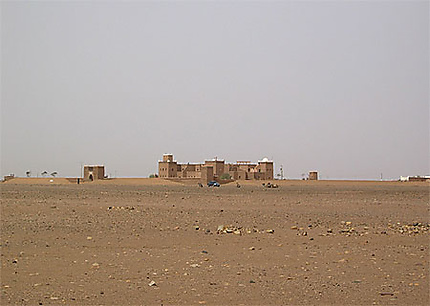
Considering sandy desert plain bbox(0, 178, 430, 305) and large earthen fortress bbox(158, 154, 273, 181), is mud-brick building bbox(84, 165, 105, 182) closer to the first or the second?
large earthen fortress bbox(158, 154, 273, 181)

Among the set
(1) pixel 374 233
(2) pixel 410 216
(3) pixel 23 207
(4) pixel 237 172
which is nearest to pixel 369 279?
(1) pixel 374 233

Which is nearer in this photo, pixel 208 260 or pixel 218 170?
pixel 208 260

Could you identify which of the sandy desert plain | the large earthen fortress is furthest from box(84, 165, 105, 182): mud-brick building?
the sandy desert plain

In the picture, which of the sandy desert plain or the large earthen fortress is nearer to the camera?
the sandy desert plain

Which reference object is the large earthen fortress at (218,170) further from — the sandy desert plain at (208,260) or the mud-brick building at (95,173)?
the sandy desert plain at (208,260)

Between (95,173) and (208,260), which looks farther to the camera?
(95,173)

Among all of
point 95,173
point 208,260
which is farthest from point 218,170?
point 208,260

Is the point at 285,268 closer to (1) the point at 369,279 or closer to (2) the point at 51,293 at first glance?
(1) the point at 369,279

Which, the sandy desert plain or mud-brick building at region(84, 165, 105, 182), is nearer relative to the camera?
the sandy desert plain

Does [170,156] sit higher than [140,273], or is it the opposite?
[170,156]

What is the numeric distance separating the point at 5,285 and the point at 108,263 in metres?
2.46

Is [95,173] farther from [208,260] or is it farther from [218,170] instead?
[208,260]

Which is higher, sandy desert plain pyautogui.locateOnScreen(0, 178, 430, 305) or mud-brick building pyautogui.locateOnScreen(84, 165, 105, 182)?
mud-brick building pyautogui.locateOnScreen(84, 165, 105, 182)

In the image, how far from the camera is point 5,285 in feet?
32.8
